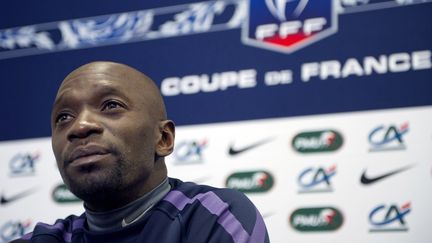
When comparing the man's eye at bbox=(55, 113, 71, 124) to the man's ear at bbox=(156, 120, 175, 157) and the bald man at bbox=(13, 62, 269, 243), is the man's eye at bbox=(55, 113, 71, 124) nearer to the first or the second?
the bald man at bbox=(13, 62, 269, 243)

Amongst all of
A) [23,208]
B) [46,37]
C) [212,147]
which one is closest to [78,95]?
[212,147]

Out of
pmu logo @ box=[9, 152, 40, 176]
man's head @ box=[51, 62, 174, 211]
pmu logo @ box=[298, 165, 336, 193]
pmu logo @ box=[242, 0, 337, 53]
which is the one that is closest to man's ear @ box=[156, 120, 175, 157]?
man's head @ box=[51, 62, 174, 211]

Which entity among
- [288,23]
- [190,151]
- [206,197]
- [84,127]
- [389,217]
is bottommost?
[389,217]

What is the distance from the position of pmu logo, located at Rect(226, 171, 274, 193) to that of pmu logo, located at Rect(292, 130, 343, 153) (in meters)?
0.11

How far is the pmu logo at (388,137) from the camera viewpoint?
1379mm

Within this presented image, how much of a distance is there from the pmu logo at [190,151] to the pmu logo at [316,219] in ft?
1.07

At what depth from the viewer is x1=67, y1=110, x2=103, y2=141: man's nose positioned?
2.41 feet

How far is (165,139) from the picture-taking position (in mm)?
846

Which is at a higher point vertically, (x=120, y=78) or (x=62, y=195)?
(x=120, y=78)

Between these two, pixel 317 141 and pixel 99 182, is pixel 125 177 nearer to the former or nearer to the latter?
pixel 99 182

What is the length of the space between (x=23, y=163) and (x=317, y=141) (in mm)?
963

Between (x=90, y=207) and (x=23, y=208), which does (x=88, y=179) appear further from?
(x=23, y=208)

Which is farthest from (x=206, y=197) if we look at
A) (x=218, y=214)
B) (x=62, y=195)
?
(x=62, y=195)

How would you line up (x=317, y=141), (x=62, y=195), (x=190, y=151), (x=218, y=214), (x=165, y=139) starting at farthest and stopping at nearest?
(x=62, y=195) → (x=190, y=151) → (x=317, y=141) → (x=165, y=139) → (x=218, y=214)
